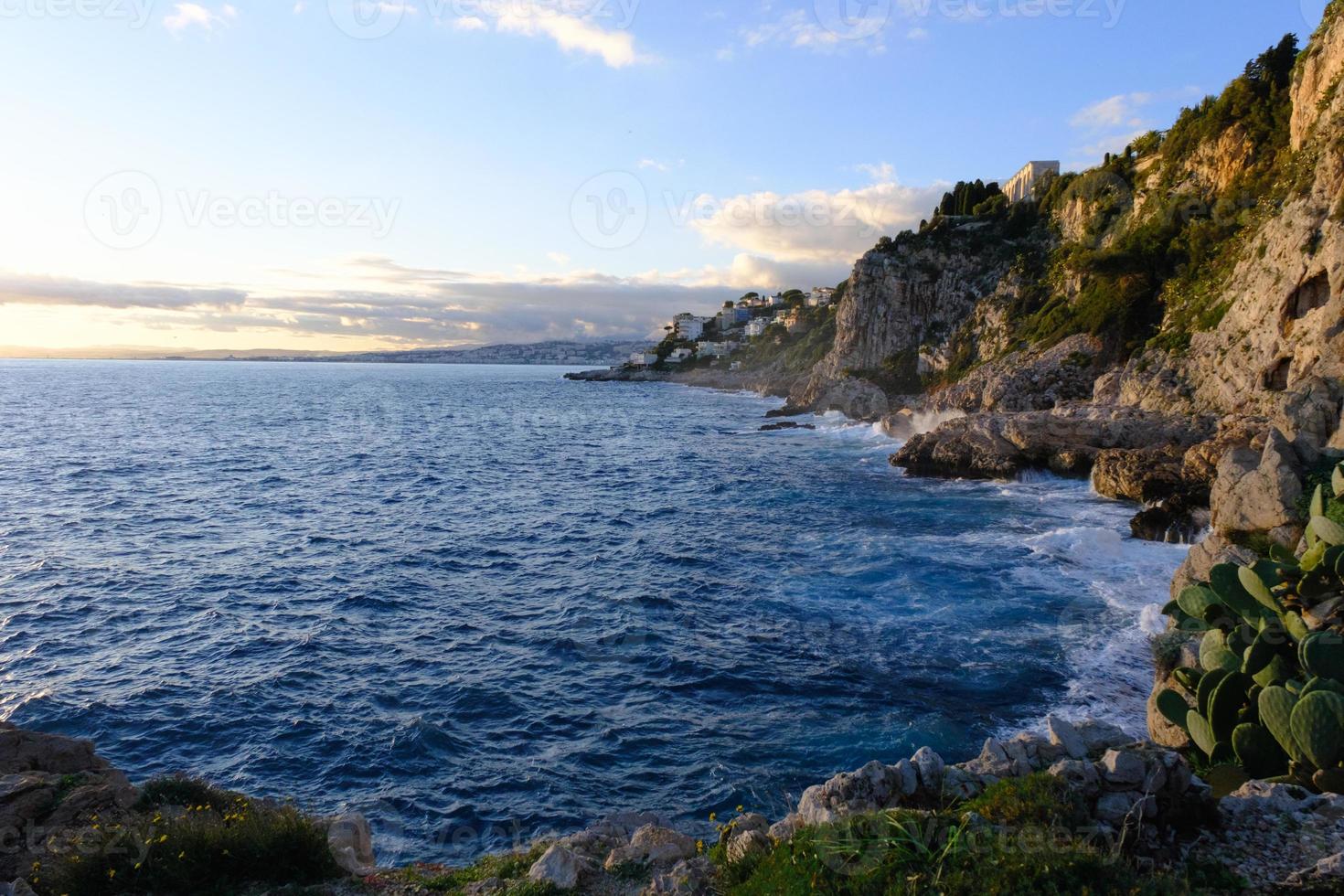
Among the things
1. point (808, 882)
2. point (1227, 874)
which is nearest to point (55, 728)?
point (808, 882)

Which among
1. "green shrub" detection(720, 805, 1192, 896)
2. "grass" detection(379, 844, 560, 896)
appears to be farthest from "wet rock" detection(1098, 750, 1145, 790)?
"grass" detection(379, 844, 560, 896)

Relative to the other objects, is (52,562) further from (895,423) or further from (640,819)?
Answer: (895,423)

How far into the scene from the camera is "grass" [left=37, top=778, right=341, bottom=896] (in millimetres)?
8750

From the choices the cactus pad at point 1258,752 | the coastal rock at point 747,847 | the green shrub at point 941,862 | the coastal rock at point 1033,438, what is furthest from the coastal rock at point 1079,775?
the coastal rock at point 1033,438

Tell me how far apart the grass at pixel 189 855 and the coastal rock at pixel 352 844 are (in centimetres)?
48

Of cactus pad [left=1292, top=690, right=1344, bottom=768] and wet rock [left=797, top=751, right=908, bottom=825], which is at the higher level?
cactus pad [left=1292, top=690, right=1344, bottom=768]

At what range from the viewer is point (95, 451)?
61.4 m

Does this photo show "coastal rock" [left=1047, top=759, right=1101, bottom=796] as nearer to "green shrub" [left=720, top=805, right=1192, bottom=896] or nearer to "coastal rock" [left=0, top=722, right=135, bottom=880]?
"green shrub" [left=720, top=805, right=1192, bottom=896]

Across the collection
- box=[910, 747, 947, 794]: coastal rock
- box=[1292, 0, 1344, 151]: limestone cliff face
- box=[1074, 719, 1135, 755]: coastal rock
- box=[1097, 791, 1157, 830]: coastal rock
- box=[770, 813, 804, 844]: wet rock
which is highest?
box=[1292, 0, 1344, 151]: limestone cliff face

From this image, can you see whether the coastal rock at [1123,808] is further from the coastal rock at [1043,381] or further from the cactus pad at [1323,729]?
the coastal rock at [1043,381]

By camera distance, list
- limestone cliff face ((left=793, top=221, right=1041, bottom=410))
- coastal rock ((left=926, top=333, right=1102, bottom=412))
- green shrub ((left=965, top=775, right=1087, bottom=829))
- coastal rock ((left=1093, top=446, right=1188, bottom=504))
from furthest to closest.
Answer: limestone cliff face ((left=793, top=221, right=1041, bottom=410)), coastal rock ((left=926, top=333, right=1102, bottom=412)), coastal rock ((left=1093, top=446, right=1188, bottom=504)), green shrub ((left=965, top=775, right=1087, bottom=829))

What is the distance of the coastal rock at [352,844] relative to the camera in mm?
10539

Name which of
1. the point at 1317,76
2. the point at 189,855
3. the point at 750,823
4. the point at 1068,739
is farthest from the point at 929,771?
the point at 1317,76

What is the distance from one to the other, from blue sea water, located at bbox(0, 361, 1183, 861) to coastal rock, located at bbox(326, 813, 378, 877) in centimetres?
119
